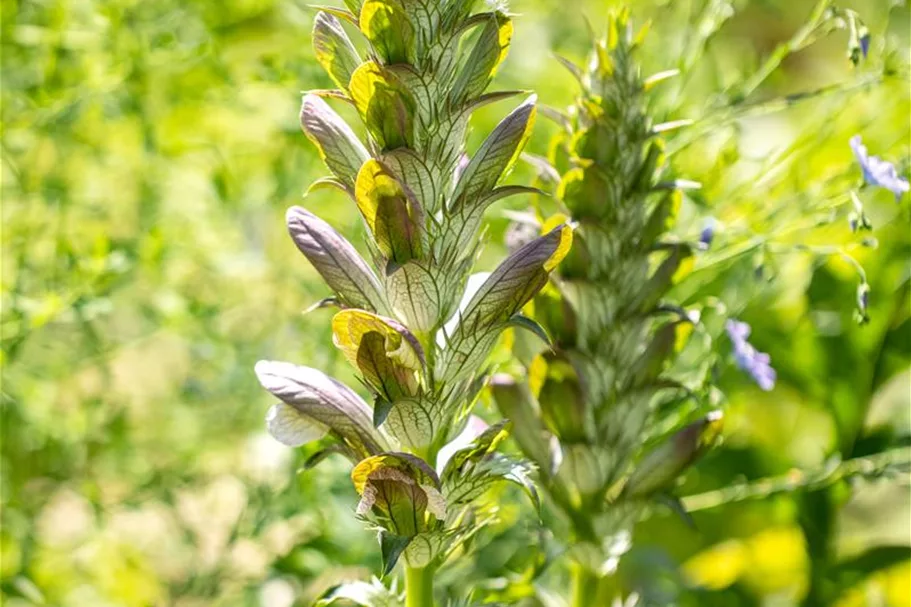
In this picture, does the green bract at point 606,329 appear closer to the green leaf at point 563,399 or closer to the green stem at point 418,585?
the green leaf at point 563,399

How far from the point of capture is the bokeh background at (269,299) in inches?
30.6

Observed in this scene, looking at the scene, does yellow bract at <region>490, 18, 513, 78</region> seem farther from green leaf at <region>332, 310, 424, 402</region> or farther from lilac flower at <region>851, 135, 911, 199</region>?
lilac flower at <region>851, 135, 911, 199</region>

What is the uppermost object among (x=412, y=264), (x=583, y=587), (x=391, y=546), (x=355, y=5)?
(x=355, y=5)

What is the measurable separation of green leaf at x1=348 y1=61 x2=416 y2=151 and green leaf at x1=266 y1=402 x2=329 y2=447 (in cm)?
13

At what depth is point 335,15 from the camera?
0.45 meters

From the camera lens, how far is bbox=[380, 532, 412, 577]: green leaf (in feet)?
1.43

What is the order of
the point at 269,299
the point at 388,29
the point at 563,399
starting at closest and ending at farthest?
the point at 388,29, the point at 563,399, the point at 269,299

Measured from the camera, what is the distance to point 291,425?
0.49m

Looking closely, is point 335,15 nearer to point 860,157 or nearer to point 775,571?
point 860,157

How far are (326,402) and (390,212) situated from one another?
10 cm

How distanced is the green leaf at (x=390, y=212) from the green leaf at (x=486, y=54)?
5 cm

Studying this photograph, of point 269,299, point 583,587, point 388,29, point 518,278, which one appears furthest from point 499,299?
point 269,299

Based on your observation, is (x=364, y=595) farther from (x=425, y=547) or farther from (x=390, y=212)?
(x=390, y=212)

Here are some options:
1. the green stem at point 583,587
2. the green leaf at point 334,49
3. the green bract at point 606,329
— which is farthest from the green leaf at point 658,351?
the green leaf at point 334,49
